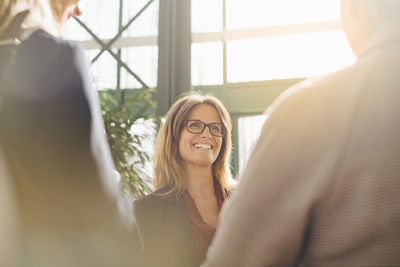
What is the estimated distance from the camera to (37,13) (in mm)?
753

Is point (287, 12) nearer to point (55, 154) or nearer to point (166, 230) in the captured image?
point (166, 230)

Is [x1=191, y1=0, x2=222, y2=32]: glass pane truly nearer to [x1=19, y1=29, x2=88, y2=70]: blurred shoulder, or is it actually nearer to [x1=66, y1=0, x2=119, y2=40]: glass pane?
[x1=66, y1=0, x2=119, y2=40]: glass pane

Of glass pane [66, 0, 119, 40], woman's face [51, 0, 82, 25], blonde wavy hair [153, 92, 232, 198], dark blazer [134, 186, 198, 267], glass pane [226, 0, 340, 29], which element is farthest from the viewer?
glass pane [226, 0, 340, 29]

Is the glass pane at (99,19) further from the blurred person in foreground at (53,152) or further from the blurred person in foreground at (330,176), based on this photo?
the blurred person in foreground at (330,176)

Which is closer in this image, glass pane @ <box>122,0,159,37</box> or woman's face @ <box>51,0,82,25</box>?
woman's face @ <box>51,0,82,25</box>

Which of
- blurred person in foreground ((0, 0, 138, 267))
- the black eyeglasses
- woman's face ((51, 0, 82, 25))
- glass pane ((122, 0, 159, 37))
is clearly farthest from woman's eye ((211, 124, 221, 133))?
glass pane ((122, 0, 159, 37))

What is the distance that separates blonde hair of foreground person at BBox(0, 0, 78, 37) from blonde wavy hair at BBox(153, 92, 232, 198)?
1.24 metres

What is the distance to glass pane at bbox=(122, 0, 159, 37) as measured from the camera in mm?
4383

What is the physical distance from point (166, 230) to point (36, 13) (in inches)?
47.4

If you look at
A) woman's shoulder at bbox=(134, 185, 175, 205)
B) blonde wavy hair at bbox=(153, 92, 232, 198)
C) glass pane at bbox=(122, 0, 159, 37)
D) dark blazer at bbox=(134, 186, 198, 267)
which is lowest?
dark blazer at bbox=(134, 186, 198, 267)

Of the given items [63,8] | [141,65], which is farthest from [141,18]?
[63,8]

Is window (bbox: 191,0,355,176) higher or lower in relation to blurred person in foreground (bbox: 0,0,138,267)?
higher

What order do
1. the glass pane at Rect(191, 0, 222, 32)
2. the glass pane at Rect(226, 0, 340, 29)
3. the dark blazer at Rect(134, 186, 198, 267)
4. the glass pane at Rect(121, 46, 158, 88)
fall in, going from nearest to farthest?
1. the dark blazer at Rect(134, 186, 198, 267)
2. the glass pane at Rect(121, 46, 158, 88)
3. the glass pane at Rect(226, 0, 340, 29)
4. the glass pane at Rect(191, 0, 222, 32)

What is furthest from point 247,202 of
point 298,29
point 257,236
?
point 298,29
